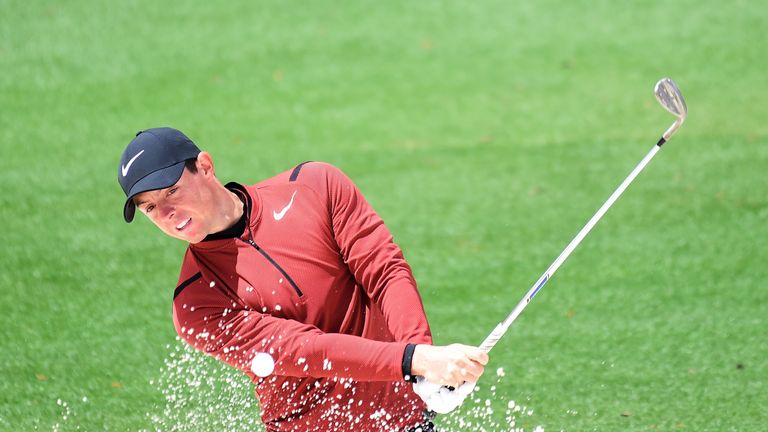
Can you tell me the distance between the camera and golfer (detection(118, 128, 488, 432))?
11.8 ft

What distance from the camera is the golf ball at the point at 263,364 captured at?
3.65m

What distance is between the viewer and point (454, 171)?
904 centimetres

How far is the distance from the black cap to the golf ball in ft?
2.15

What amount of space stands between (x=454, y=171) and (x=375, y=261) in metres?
5.26

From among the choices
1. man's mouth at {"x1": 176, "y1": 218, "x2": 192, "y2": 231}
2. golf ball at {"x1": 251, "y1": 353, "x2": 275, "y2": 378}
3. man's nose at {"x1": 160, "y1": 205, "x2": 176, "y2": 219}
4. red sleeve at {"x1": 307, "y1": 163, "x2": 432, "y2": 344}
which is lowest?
golf ball at {"x1": 251, "y1": 353, "x2": 275, "y2": 378}

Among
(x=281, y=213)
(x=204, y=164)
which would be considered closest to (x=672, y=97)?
(x=281, y=213)

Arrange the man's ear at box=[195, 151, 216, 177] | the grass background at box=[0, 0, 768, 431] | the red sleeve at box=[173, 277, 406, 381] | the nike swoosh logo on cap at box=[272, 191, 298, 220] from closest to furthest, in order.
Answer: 1. the red sleeve at box=[173, 277, 406, 381]
2. the man's ear at box=[195, 151, 216, 177]
3. the nike swoosh logo on cap at box=[272, 191, 298, 220]
4. the grass background at box=[0, 0, 768, 431]

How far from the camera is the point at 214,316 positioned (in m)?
3.73

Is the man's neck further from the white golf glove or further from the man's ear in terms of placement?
the white golf glove

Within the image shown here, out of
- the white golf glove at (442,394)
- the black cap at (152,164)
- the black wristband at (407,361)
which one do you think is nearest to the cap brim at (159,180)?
the black cap at (152,164)

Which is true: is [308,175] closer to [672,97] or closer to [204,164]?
[204,164]

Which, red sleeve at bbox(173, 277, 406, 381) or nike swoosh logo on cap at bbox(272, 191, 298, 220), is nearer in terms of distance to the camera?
red sleeve at bbox(173, 277, 406, 381)

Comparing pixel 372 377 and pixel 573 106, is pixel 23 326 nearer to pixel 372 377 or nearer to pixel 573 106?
pixel 372 377

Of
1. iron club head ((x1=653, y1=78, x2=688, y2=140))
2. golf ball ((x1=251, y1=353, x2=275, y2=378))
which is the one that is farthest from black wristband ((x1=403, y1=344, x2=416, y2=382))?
iron club head ((x1=653, y1=78, x2=688, y2=140))
